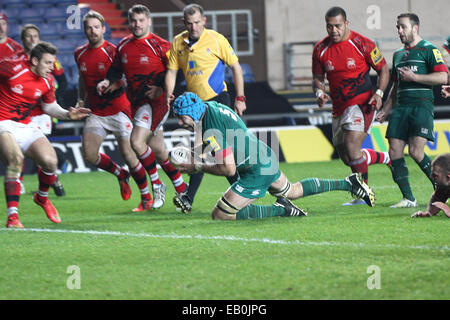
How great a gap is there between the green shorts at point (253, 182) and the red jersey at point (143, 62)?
6.32 feet

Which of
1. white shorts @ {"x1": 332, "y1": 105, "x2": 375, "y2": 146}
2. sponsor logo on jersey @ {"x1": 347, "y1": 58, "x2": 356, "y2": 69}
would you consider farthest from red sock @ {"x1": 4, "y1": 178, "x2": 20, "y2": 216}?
sponsor logo on jersey @ {"x1": 347, "y1": 58, "x2": 356, "y2": 69}

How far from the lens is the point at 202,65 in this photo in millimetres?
8367

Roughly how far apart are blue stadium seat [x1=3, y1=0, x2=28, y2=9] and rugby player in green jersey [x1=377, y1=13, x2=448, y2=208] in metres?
13.8

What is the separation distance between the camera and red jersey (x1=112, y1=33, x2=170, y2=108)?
28.6 ft

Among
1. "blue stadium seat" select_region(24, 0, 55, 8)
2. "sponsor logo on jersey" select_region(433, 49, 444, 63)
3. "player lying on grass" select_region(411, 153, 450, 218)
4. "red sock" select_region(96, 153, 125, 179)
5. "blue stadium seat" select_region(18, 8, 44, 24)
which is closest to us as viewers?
"player lying on grass" select_region(411, 153, 450, 218)

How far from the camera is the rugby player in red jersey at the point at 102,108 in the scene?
901 cm

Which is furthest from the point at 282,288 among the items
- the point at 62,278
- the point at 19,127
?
the point at 19,127

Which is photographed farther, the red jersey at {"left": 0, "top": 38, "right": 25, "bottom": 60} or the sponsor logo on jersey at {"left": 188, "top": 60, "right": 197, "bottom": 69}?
the red jersey at {"left": 0, "top": 38, "right": 25, "bottom": 60}

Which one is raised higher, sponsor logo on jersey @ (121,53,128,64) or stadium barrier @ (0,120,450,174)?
sponsor logo on jersey @ (121,53,128,64)

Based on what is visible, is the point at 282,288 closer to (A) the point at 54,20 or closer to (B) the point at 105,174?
(B) the point at 105,174

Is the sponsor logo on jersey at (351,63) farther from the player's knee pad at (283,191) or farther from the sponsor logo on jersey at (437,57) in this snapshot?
the player's knee pad at (283,191)

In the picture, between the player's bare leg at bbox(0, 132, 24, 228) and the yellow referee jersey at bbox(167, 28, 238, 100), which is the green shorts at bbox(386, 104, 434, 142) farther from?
the player's bare leg at bbox(0, 132, 24, 228)

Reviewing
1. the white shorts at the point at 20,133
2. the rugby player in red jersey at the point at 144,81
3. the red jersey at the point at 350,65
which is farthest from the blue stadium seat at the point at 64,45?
the white shorts at the point at 20,133

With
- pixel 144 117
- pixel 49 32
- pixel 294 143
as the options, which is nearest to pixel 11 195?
pixel 144 117
